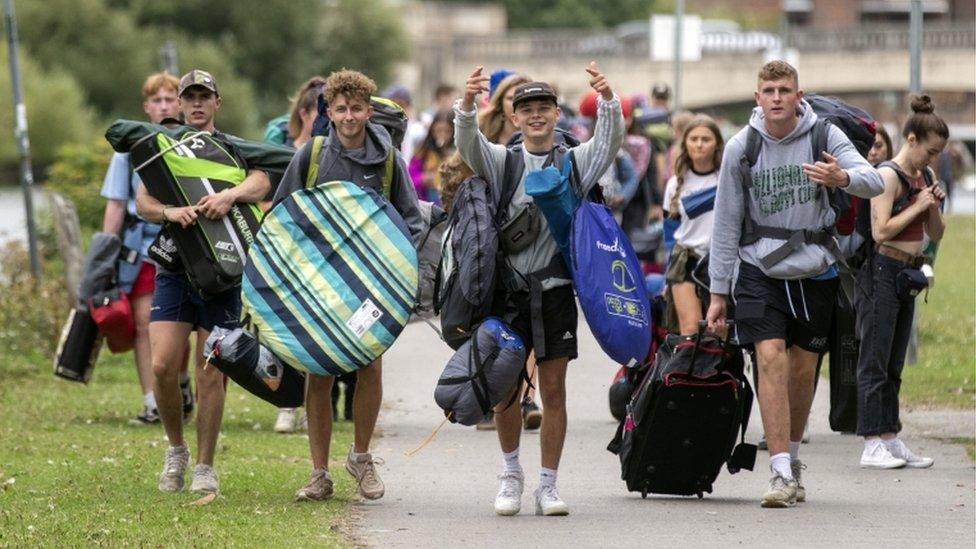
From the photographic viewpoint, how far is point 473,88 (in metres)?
8.66

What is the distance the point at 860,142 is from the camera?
9703 mm

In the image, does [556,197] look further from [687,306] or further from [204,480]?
[687,306]

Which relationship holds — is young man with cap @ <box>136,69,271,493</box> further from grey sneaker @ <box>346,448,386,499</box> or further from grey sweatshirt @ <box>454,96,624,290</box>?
grey sweatshirt @ <box>454,96,624,290</box>

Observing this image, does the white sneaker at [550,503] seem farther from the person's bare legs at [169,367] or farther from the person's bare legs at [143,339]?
the person's bare legs at [143,339]

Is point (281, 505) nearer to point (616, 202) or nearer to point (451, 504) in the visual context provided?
point (451, 504)

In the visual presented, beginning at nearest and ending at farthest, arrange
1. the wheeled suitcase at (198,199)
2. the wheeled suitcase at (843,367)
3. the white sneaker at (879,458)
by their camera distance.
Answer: the wheeled suitcase at (198,199) → the wheeled suitcase at (843,367) → the white sneaker at (879,458)

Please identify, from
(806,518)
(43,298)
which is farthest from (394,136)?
(43,298)

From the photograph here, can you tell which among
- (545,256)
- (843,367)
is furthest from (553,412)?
(843,367)

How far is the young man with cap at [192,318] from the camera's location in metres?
9.29

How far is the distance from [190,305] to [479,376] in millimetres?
1594

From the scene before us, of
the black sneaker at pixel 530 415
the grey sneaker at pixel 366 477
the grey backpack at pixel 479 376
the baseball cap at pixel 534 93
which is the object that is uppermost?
the baseball cap at pixel 534 93

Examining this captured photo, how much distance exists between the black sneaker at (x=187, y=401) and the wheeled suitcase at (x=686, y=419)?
3598 millimetres

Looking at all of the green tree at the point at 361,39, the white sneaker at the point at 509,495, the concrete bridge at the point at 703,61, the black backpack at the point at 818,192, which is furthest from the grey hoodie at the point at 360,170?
the concrete bridge at the point at 703,61

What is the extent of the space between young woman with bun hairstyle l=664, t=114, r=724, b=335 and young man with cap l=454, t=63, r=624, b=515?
287 centimetres
